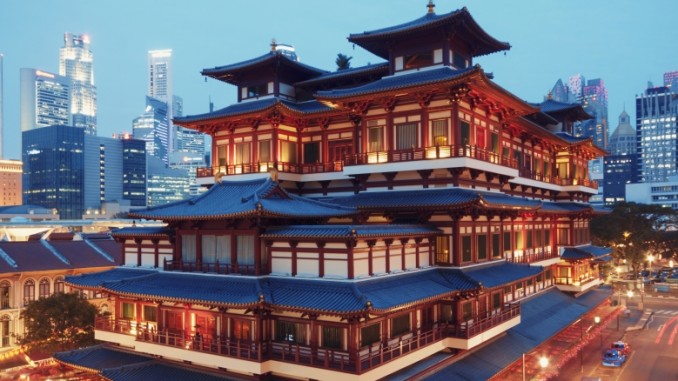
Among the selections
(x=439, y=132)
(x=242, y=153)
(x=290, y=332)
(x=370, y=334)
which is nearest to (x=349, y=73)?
(x=242, y=153)

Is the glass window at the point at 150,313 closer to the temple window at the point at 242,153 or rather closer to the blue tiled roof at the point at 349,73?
the temple window at the point at 242,153

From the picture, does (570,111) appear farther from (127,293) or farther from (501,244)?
(127,293)

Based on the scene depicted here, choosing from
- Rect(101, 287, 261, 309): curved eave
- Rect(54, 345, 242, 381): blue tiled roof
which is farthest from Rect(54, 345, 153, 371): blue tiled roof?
Rect(101, 287, 261, 309): curved eave

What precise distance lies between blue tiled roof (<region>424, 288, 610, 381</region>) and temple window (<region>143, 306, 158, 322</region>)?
17052mm

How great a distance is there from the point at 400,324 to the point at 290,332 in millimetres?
6113

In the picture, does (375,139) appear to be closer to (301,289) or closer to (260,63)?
(260,63)

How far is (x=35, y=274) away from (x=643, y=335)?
64.7 m

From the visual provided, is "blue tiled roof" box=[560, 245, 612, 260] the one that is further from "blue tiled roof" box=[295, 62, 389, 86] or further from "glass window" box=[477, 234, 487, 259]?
"blue tiled roof" box=[295, 62, 389, 86]

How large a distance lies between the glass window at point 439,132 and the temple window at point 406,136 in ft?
3.75

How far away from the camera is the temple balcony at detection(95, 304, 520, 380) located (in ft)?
83.5

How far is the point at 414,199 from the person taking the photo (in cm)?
3284

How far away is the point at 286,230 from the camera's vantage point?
28516 millimetres

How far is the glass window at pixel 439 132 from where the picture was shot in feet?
110

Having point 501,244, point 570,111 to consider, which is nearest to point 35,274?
point 501,244
